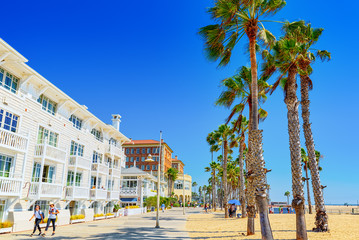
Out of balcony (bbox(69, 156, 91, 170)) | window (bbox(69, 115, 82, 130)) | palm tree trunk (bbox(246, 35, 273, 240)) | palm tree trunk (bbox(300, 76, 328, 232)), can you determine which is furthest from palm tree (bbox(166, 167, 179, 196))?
palm tree trunk (bbox(246, 35, 273, 240))

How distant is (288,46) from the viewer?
47.0ft

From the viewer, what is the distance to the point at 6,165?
16891mm

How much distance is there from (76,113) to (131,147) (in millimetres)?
65548

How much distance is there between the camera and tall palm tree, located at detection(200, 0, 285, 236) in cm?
1189

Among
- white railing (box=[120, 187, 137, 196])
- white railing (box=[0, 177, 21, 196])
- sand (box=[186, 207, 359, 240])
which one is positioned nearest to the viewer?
sand (box=[186, 207, 359, 240])

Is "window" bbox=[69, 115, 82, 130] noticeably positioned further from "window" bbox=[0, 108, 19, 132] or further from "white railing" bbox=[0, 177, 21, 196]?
"white railing" bbox=[0, 177, 21, 196]

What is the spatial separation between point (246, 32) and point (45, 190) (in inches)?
676

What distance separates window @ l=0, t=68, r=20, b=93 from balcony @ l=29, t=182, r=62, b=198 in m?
6.68

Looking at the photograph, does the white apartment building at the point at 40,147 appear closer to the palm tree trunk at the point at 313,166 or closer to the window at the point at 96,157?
the window at the point at 96,157

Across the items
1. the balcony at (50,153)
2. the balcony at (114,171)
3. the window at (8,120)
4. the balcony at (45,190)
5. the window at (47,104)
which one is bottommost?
the balcony at (45,190)

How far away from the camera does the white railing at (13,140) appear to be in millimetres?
15634

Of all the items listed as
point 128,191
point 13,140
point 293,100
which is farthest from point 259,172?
point 128,191

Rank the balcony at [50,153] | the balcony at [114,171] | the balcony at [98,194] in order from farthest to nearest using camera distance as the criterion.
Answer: the balcony at [114,171] → the balcony at [98,194] → the balcony at [50,153]

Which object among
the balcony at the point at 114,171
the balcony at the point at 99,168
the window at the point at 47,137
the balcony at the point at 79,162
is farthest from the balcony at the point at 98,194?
the window at the point at 47,137
